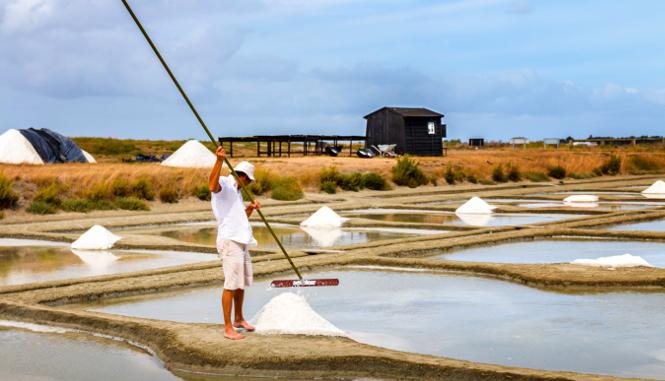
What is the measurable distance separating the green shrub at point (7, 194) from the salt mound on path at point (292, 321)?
475 inches

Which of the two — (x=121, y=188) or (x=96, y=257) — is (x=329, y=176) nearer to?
(x=121, y=188)

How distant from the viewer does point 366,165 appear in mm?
30938

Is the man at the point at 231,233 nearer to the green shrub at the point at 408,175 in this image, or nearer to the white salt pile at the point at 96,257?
the white salt pile at the point at 96,257


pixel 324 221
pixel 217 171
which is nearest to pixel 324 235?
pixel 324 221

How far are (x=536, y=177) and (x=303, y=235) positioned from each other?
20.9 metres

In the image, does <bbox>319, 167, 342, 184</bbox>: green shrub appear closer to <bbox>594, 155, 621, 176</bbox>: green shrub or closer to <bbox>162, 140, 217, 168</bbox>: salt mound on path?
<bbox>162, 140, 217, 168</bbox>: salt mound on path

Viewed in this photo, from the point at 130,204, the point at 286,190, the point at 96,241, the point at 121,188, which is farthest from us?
the point at 286,190

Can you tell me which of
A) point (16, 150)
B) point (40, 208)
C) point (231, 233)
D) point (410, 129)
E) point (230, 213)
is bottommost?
point (40, 208)

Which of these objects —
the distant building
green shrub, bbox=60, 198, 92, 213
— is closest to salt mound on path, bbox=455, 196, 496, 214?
green shrub, bbox=60, 198, 92, 213

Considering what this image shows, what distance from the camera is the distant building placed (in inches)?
1612

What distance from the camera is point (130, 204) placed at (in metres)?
19.1

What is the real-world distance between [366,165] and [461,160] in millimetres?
6738

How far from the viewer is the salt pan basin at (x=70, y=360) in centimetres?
564

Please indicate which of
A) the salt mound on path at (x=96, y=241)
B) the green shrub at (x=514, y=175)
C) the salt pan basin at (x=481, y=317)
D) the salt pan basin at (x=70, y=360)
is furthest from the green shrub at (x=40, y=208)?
the green shrub at (x=514, y=175)
